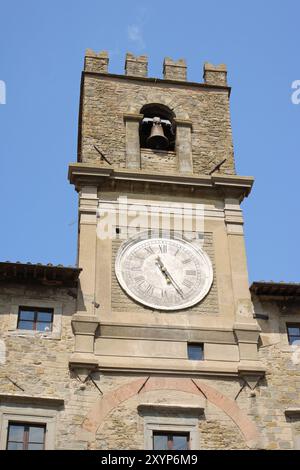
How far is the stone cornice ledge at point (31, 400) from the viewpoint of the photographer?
1727 centimetres

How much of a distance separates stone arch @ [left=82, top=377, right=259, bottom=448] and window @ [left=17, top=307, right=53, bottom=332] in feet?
6.80

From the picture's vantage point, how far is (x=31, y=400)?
17328 mm

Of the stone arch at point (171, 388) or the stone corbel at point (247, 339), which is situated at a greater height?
the stone corbel at point (247, 339)

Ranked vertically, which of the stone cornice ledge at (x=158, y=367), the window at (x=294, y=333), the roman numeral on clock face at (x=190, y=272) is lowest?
the stone cornice ledge at (x=158, y=367)

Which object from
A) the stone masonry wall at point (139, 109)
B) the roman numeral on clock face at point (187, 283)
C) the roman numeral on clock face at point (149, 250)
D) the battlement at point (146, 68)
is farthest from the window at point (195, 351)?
the battlement at point (146, 68)

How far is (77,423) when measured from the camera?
1723 centimetres

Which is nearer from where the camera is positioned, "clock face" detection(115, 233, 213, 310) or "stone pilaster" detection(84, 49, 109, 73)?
"clock face" detection(115, 233, 213, 310)

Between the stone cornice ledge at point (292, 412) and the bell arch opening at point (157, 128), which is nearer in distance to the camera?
the stone cornice ledge at point (292, 412)

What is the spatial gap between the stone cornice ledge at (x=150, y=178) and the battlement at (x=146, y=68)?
13.1ft

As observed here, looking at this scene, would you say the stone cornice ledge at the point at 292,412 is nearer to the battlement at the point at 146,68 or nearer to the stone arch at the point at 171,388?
the stone arch at the point at 171,388

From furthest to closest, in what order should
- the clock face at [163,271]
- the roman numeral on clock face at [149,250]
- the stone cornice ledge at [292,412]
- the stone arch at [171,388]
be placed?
the roman numeral on clock face at [149,250]
the clock face at [163,271]
the stone cornice ledge at [292,412]
the stone arch at [171,388]

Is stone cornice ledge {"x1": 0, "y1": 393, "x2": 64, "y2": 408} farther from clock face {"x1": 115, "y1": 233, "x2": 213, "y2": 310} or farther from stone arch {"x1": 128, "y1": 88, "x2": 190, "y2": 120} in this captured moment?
stone arch {"x1": 128, "y1": 88, "x2": 190, "y2": 120}

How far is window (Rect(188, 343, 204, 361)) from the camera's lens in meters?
18.7

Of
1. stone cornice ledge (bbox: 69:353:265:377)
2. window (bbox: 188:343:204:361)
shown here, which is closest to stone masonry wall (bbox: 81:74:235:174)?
window (bbox: 188:343:204:361)
